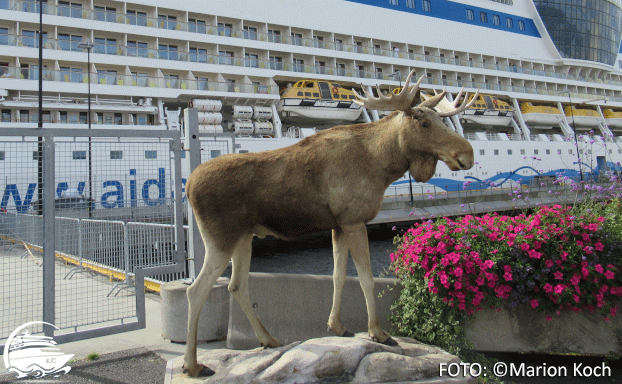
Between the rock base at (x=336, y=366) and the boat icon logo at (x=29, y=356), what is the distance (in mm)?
1384

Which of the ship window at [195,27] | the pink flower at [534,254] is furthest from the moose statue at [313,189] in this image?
the ship window at [195,27]

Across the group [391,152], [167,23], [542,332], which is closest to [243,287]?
[391,152]

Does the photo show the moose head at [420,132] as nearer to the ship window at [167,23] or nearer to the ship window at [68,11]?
the ship window at [68,11]

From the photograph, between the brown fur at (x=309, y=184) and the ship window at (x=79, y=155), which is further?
the ship window at (x=79, y=155)

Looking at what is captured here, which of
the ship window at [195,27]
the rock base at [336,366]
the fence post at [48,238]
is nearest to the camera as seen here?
the rock base at [336,366]

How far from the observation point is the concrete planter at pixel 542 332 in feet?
10.9

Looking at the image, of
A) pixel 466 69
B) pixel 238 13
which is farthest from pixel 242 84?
pixel 466 69

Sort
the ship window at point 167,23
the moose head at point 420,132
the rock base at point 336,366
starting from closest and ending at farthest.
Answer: the rock base at point 336,366 < the moose head at point 420,132 < the ship window at point 167,23

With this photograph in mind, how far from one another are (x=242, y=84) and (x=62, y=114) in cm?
896

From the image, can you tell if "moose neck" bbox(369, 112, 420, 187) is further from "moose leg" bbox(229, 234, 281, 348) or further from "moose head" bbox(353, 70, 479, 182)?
"moose leg" bbox(229, 234, 281, 348)

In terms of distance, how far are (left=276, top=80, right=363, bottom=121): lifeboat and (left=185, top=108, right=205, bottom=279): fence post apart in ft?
69.4

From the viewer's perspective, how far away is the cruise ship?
798 inches

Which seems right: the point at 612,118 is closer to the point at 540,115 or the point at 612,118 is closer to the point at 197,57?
the point at 540,115

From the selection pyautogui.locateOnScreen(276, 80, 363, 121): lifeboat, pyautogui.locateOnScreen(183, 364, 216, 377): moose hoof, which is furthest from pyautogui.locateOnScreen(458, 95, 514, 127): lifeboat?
pyautogui.locateOnScreen(183, 364, 216, 377): moose hoof
